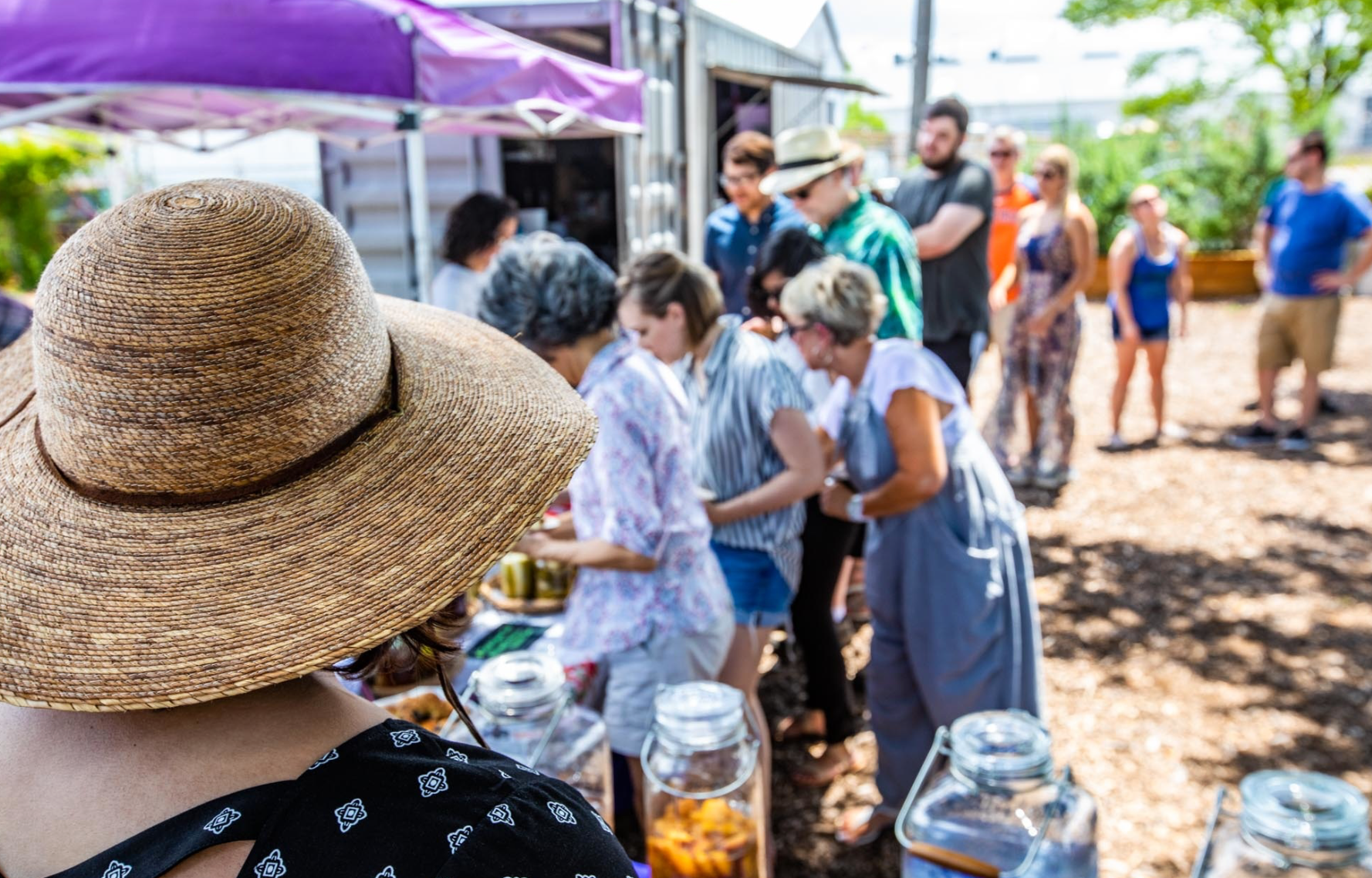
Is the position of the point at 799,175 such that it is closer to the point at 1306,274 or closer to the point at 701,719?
the point at 701,719

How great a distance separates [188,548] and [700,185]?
8440mm

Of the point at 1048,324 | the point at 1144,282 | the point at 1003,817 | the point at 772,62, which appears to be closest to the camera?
the point at 1003,817

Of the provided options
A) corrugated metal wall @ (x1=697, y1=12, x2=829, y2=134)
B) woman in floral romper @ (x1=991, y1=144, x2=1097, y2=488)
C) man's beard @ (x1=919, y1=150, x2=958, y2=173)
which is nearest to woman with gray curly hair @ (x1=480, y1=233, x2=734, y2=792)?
man's beard @ (x1=919, y1=150, x2=958, y2=173)

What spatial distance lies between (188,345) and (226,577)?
0.68 ft

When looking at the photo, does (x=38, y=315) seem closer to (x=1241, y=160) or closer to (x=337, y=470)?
(x=337, y=470)

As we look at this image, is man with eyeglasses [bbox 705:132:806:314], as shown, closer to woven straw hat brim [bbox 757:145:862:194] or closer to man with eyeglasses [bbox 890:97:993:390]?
woven straw hat brim [bbox 757:145:862:194]

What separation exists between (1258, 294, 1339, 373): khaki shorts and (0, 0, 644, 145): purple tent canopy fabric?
17.2ft

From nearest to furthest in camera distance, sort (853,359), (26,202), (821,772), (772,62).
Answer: (853,359)
(821,772)
(772,62)
(26,202)

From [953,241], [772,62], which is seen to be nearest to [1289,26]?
[772,62]

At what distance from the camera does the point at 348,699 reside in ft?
3.20

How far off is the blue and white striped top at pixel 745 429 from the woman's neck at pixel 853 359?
0.14 metres

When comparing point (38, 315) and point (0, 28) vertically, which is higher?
point (0, 28)

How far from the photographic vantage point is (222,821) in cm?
82

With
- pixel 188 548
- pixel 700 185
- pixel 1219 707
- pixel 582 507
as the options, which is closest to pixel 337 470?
pixel 188 548
